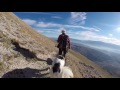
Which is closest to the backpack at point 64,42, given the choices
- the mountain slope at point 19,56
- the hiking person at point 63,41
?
the hiking person at point 63,41

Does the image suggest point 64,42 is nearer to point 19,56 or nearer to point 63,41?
point 63,41

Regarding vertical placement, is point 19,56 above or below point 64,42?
below

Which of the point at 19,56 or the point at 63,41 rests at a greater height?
the point at 63,41

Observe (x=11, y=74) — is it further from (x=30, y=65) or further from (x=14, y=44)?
(x=14, y=44)

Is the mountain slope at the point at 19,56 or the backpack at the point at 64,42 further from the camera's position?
the backpack at the point at 64,42

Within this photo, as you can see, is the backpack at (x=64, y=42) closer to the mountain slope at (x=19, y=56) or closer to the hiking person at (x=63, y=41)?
the hiking person at (x=63, y=41)

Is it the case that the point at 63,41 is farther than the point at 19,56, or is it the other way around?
the point at 19,56

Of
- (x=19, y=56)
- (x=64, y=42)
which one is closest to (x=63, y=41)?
(x=64, y=42)

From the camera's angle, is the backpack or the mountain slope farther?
the backpack

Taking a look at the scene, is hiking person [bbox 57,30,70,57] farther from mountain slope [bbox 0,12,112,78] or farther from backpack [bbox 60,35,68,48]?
mountain slope [bbox 0,12,112,78]

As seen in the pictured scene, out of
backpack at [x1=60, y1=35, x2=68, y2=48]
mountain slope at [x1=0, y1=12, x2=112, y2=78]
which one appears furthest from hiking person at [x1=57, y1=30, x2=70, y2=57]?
mountain slope at [x1=0, y1=12, x2=112, y2=78]
